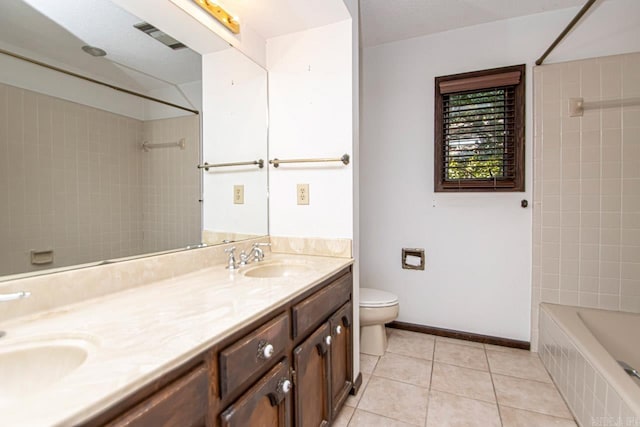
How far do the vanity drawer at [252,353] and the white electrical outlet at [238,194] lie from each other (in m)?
0.91

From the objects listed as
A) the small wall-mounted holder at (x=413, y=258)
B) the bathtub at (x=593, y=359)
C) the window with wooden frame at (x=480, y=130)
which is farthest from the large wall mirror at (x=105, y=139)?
the bathtub at (x=593, y=359)

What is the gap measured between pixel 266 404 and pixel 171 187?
974 millimetres

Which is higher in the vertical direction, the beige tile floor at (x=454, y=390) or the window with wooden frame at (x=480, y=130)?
the window with wooden frame at (x=480, y=130)

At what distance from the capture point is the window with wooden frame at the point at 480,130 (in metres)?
2.22

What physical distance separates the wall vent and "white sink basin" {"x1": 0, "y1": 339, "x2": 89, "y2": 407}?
121cm

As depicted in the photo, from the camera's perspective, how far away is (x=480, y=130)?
2.31m

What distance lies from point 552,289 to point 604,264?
345 millimetres

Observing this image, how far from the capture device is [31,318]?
855 mm

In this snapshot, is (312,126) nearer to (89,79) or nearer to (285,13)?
(285,13)

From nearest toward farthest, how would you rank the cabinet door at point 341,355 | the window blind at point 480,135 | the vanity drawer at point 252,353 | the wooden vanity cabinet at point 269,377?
the wooden vanity cabinet at point 269,377, the vanity drawer at point 252,353, the cabinet door at point 341,355, the window blind at point 480,135

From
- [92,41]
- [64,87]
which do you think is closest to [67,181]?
[64,87]

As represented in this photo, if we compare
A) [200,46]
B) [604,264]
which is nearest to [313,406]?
[200,46]

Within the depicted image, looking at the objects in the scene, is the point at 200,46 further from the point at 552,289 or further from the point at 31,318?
the point at 552,289

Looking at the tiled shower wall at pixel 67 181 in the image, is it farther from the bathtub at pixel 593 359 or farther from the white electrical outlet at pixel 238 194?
the bathtub at pixel 593 359
